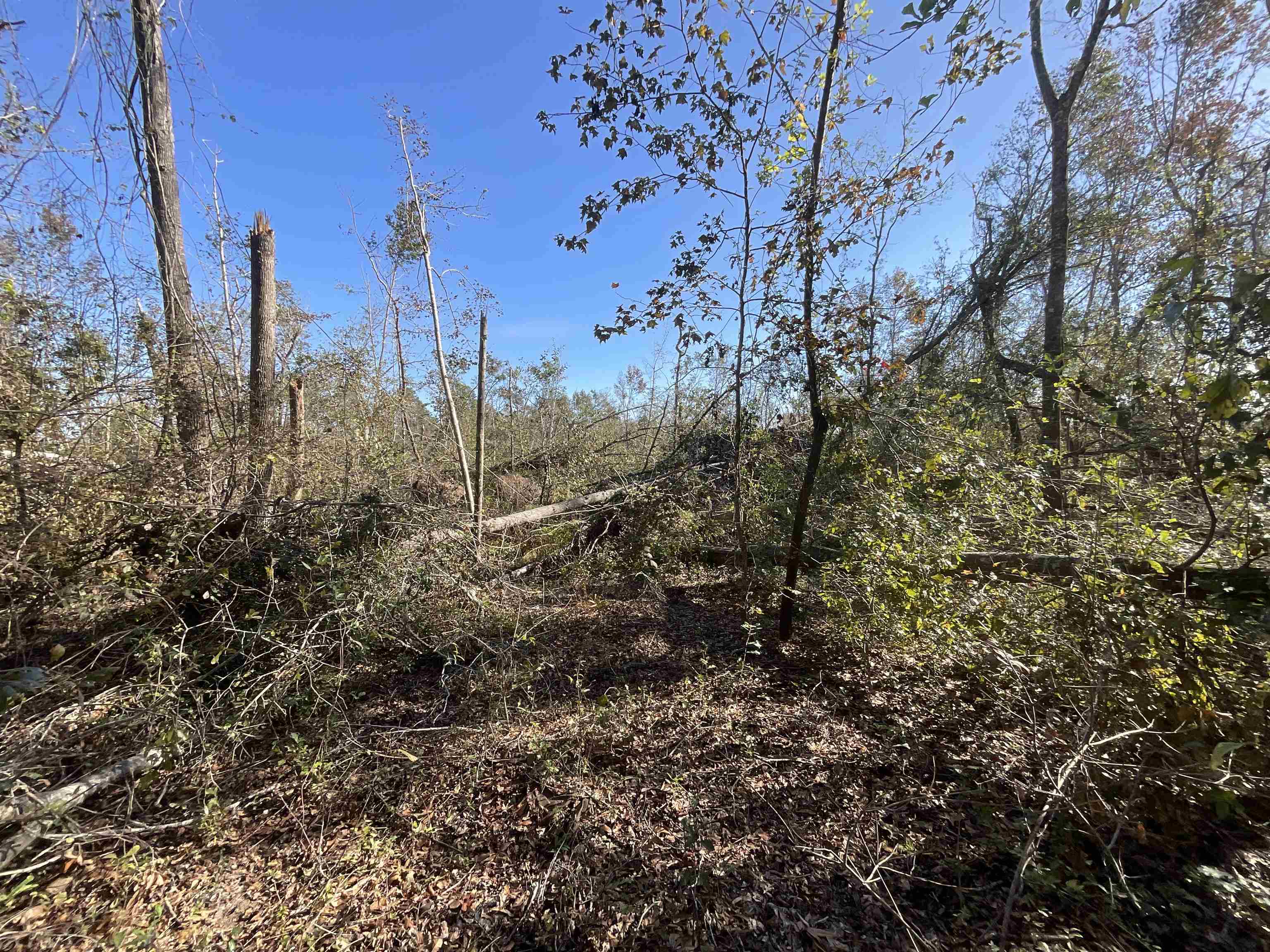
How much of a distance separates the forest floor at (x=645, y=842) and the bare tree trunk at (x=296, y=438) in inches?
108

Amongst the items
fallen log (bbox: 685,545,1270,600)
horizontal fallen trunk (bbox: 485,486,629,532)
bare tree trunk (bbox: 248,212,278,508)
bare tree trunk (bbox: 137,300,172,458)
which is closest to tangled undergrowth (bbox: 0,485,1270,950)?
fallen log (bbox: 685,545,1270,600)

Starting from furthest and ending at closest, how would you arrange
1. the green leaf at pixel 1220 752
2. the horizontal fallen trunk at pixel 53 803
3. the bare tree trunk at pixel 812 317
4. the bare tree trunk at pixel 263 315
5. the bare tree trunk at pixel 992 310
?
the bare tree trunk at pixel 992 310
the bare tree trunk at pixel 263 315
the bare tree trunk at pixel 812 317
the horizontal fallen trunk at pixel 53 803
the green leaf at pixel 1220 752

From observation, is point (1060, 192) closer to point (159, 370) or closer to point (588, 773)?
point (588, 773)

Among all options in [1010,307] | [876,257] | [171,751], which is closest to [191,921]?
[171,751]

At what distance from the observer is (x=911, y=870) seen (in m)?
1.97

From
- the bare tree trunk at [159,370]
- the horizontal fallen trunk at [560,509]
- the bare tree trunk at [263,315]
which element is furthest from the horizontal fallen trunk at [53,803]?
the bare tree trunk at [263,315]

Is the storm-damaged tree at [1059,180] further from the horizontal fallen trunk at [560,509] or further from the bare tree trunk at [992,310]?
the horizontal fallen trunk at [560,509]

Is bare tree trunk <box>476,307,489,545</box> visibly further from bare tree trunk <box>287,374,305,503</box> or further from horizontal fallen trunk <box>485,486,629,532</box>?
bare tree trunk <box>287,374,305,503</box>

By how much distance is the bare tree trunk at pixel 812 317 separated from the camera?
2.91 metres

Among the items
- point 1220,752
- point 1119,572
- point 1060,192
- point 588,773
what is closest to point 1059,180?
point 1060,192

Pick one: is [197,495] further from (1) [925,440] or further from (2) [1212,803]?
(2) [1212,803]

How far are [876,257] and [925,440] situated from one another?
278 centimetres

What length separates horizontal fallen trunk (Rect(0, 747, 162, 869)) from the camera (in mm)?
1709

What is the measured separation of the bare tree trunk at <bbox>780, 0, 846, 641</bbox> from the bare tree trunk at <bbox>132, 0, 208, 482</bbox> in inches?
151
